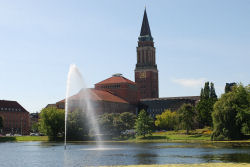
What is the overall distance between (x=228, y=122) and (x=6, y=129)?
411ft

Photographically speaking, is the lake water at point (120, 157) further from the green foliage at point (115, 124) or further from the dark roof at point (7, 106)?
the dark roof at point (7, 106)

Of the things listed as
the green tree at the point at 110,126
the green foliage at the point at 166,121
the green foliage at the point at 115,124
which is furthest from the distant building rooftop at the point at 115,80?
the green tree at the point at 110,126

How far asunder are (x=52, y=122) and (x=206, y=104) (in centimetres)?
4199

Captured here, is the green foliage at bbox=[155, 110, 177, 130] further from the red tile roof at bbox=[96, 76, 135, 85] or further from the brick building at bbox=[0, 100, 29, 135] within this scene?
the brick building at bbox=[0, 100, 29, 135]

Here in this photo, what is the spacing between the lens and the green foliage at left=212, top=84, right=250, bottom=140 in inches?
3381

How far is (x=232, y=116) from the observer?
3450 inches

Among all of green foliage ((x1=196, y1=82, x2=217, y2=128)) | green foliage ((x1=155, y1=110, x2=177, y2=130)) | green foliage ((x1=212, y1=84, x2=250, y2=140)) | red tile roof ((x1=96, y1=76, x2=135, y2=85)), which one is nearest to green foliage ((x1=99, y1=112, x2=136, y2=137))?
green foliage ((x1=196, y1=82, x2=217, y2=128))

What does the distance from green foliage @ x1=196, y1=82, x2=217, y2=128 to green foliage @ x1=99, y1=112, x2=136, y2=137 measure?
68.7ft

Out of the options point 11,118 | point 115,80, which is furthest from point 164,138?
point 11,118

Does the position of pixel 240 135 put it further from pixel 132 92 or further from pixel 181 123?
pixel 132 92

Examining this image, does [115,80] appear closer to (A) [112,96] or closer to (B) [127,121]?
(A) [112,96]

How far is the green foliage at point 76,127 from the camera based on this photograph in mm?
Result: 113312

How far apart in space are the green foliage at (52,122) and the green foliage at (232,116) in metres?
42.6

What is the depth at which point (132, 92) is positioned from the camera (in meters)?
199
